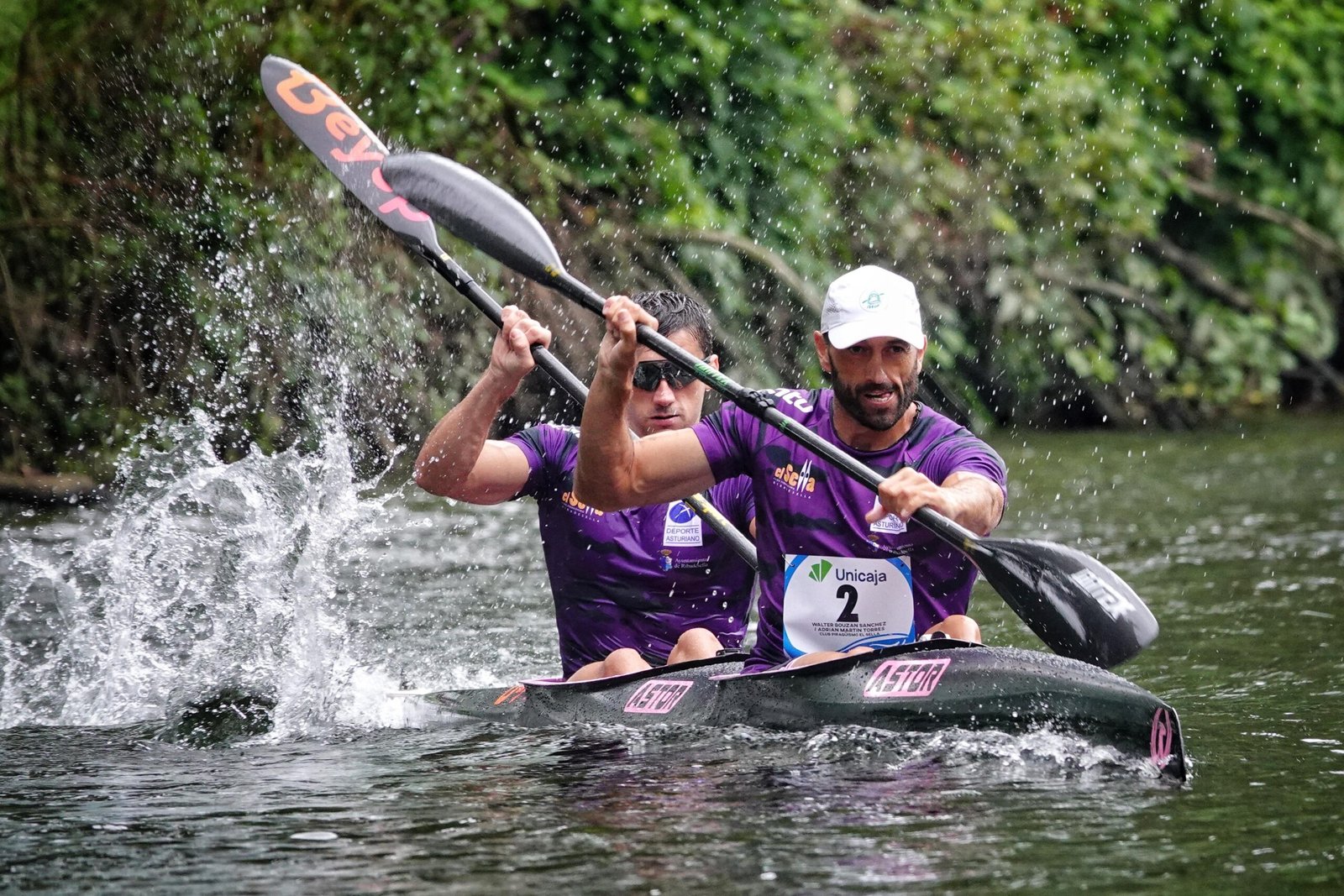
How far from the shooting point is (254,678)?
546 cm

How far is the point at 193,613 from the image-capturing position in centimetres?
656

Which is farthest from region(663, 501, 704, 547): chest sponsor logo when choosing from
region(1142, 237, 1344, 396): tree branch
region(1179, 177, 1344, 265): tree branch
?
region(1179, 177, 1344, 265): tree branch

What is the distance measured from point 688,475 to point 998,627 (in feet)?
8.74

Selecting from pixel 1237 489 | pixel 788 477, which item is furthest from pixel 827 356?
pixel 1237 489

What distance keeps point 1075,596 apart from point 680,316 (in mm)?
1416

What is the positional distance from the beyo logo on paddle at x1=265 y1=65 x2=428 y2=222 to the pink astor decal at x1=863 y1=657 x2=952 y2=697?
2300 mm

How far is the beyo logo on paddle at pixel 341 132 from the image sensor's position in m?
5.71

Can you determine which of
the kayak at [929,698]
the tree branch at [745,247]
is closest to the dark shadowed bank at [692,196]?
the tree branch at [745,247]

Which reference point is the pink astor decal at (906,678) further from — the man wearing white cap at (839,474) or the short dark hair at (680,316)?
the short dark hair at (680,316)

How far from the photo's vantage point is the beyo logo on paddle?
→ 18.7 ft

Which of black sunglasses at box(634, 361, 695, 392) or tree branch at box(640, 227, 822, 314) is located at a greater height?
tree branch at box(640, 227, 822, 314)

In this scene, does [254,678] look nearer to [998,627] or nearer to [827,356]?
[827,356]

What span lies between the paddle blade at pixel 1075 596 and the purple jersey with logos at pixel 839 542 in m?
0.15

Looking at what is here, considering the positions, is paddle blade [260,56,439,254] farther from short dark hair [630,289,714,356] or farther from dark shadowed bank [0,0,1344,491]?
dark shadowed bank [0,0,1344,491]
